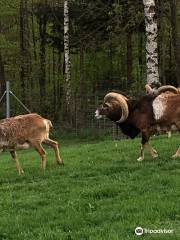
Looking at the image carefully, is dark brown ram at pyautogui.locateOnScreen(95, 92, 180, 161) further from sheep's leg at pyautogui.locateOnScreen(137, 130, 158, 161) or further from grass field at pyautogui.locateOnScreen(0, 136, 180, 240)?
grass field at pyautogui.locateOnScreen(0, 136, 180, 240)

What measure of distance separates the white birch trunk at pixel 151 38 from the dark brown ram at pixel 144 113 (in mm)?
7730

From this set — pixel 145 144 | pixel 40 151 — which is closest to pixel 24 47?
pixel 40 151

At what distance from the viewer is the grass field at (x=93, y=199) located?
28.5 feet

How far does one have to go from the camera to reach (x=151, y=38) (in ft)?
72.8

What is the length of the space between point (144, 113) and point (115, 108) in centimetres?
82

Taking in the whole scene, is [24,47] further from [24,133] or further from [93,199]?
[93,199]

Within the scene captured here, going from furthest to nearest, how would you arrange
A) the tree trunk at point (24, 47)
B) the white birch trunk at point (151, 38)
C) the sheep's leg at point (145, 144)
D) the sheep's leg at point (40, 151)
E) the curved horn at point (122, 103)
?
the tree trunk at point (24, 47)
the white birch trunk at point (151, 38)
the curved horn at point (122, 103)
the sheep's leg at point (40, 151)
the sheep's leg at point (145, 144)


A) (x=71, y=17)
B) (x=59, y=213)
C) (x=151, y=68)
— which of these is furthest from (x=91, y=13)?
(x=59, y=213)

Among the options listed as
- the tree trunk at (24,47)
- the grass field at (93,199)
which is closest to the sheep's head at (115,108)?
the grass field at (93,199)

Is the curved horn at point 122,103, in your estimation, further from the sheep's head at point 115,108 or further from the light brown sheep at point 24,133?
the light brown sheep at point 24,133

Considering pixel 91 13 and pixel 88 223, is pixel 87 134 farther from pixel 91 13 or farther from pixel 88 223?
pixel 88 223

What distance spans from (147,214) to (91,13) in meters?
28.2

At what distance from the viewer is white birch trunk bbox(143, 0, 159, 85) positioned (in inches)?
867

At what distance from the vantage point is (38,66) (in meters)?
51.3
